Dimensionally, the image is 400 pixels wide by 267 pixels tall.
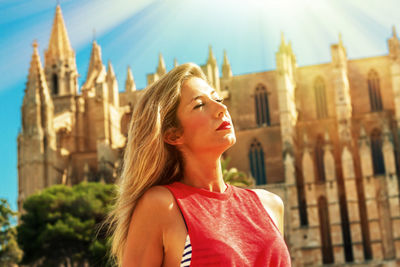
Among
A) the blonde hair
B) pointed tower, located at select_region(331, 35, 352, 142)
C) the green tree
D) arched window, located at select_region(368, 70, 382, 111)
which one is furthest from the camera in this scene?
arched window, located at select_region(368, 70, 382, 111)

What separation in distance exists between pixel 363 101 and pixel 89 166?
1868 centimetres

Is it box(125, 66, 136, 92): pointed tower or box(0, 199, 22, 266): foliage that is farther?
box(125, 66, 136, 92): pointed tower

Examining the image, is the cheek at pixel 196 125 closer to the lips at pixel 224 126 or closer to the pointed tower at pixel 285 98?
the lips at pixel 224 126

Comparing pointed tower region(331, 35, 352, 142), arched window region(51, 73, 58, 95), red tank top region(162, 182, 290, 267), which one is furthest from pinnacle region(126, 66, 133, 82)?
red tank top region(162, 182, 290, 267)

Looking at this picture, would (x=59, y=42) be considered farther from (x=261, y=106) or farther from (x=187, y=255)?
(x=187, y=255)

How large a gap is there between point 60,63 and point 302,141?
23408 millimetres

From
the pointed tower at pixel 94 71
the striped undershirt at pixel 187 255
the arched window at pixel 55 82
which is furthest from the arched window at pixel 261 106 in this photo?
the striped undershirt at pixel 187 255

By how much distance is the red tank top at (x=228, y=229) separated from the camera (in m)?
2.56

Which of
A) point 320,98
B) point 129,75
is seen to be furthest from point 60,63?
point 320,98

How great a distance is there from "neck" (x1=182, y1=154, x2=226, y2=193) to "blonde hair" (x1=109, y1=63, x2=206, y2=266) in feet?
0.39

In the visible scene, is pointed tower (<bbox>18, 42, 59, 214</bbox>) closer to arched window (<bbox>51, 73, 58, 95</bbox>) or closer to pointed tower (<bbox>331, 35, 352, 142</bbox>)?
arched window (<bbox>51, 73, 58, 95</bbox>)

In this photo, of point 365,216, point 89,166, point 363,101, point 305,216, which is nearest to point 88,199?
point 89,166

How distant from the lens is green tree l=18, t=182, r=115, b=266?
3650 centimetres

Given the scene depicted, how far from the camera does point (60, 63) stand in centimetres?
5675
